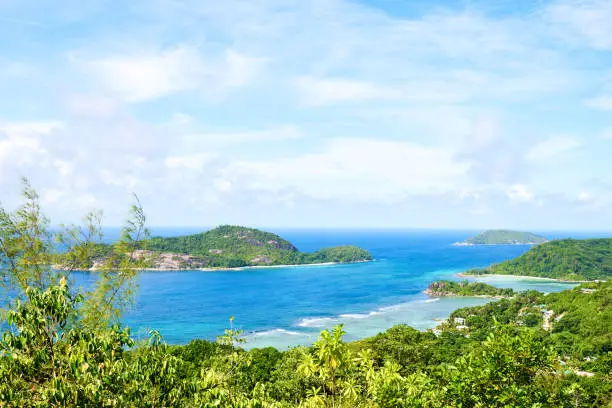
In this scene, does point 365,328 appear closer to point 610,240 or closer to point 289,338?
point 289,338

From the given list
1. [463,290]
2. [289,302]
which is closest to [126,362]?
[289,302]

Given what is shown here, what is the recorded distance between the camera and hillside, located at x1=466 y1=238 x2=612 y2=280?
4338 inches

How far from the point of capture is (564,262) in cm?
11681

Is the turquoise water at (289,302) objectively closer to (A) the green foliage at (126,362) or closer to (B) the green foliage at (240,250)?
(B) the green foliage at (240,250)

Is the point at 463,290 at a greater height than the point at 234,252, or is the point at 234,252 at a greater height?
the point at 234,252

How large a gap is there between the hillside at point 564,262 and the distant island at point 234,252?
51.5 metres

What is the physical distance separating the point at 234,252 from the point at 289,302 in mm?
63139

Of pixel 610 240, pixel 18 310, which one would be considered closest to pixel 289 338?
pixel 18 310

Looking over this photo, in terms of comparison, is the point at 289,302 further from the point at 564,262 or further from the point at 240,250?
the point at 564,262

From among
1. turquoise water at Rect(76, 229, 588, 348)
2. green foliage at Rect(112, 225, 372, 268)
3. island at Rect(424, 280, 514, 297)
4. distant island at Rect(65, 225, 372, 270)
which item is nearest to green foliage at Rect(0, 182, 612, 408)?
turquoise water at Rect(76, 229, 588, 348)

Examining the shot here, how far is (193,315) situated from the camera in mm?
65312

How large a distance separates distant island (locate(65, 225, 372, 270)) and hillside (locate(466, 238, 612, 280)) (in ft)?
169

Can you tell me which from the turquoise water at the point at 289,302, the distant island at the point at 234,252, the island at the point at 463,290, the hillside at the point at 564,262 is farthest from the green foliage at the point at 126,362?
the hillside at the point at 564,262

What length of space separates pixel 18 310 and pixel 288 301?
7474 cm
